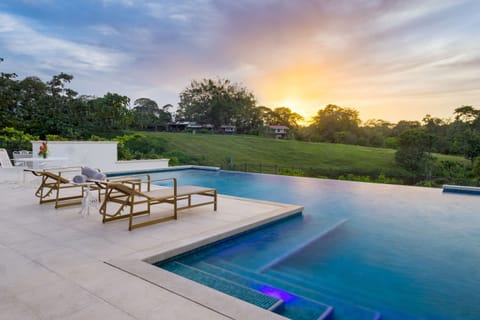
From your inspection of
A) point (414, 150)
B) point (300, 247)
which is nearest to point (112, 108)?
point (300, 247)

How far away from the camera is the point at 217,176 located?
11.6 metres

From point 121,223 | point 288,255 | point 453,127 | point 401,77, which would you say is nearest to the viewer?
point 288,255

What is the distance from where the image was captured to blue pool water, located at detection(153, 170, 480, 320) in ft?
8.88

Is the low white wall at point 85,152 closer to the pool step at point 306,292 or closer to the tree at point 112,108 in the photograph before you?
the pool step at point 306,292

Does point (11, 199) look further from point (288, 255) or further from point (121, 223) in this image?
point (288, 255)

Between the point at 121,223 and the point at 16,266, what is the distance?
1.55 m

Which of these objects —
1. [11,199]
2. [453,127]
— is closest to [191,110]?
[453,127]

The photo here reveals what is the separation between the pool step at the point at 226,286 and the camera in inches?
98.2

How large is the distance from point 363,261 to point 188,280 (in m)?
2.32

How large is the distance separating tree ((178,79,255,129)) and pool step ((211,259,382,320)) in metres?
34.0

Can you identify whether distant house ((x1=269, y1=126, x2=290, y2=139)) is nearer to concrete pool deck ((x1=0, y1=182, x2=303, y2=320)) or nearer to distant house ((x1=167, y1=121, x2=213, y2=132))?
distant house ((x1=167, y1=121, x2=213, y2=132))

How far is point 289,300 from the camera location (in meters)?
2.66

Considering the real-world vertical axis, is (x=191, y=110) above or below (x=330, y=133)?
above

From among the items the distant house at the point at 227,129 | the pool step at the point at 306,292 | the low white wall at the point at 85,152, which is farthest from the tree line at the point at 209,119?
the pool step at the point at 306,292
